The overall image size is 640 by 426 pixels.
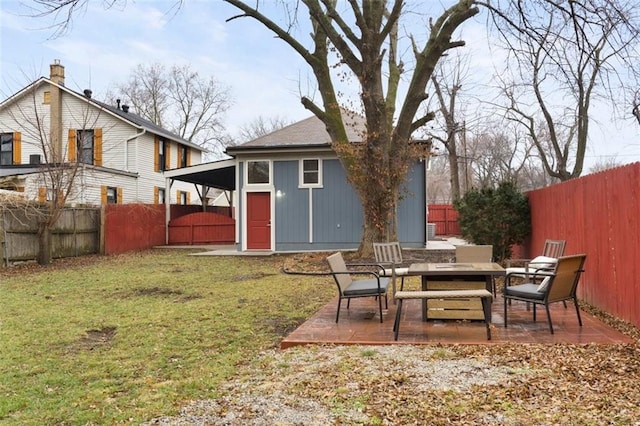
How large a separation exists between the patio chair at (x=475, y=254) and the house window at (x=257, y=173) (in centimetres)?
989

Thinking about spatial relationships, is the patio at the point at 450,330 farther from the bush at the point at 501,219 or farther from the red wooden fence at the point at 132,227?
the red wooden fence at the point at 132,227

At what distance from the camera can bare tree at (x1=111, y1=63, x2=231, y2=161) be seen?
3697cm

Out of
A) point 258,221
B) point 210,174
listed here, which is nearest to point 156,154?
point 210,174

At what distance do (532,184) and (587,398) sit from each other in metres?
41.2

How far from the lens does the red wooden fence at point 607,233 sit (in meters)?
5.07

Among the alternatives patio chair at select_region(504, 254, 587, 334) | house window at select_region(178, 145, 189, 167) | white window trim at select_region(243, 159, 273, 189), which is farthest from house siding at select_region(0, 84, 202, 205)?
patio chair at select_region(504, 254, 587, 334)

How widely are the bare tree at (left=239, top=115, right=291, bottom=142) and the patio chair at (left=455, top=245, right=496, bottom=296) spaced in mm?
40936

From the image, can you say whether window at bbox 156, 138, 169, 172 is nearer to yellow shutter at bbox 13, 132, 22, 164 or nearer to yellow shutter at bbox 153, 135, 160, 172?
yellow shutter at bbox 153, 135, 160, 172

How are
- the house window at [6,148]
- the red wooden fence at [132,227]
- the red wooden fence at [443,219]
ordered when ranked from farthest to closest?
1. the red wooden fence at [443,219]
2. the house window at [6,148]
3. the red wooden fence at [132,227]

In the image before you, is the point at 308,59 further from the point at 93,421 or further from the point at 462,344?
→ the point at 93,421

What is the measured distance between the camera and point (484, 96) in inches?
890

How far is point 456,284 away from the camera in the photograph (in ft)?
18.4

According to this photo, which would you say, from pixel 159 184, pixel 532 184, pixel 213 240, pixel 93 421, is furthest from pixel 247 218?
pixel 532 184

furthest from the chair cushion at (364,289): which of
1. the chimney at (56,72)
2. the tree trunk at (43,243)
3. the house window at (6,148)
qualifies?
the house window at (6,148)
